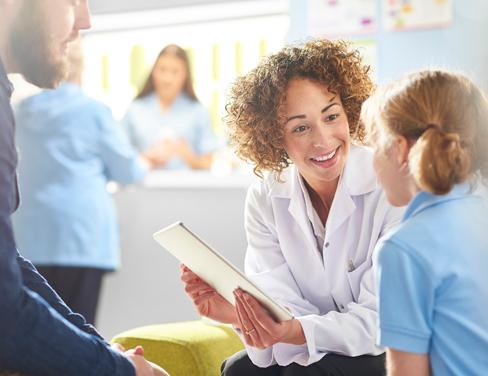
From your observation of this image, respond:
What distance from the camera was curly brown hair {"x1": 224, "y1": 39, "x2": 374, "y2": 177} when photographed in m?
1.88

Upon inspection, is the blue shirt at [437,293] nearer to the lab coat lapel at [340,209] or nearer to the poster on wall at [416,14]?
the lab coat lapel at [340,209]

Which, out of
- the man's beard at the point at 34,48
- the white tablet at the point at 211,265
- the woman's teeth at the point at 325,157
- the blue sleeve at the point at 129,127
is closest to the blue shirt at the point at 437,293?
the white tablet at the point at 211,265

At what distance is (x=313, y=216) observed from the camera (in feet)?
6.31

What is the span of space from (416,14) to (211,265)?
1775mm

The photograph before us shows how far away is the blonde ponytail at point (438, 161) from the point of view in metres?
1.29

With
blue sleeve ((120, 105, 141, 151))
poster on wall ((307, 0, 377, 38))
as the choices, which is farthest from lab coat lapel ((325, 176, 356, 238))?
blue sleeve ((120, 105, 141, 151))

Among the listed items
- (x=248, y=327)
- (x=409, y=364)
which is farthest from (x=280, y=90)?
(x=409, y=364)

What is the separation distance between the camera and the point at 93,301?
11.9 feet

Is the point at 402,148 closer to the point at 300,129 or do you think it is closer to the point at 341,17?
the point at 300,129

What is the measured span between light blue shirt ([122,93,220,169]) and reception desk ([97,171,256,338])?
0.16m

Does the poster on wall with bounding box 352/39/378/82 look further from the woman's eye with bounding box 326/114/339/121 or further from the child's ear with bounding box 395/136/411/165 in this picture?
the child's ear with bounding box 395/136/411/165

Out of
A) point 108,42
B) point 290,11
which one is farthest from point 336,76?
point 108,42

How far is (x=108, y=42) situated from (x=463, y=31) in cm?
184

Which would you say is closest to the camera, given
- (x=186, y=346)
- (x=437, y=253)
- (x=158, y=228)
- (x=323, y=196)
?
(x=437, y=253)
